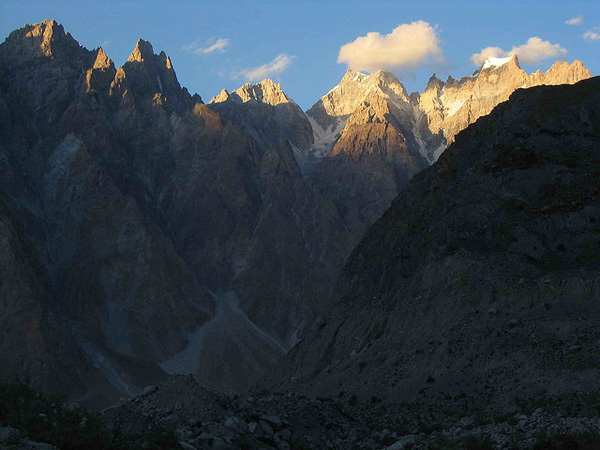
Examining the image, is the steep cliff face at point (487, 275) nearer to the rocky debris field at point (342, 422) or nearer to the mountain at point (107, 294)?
the rocky debris field at point (342, 422)

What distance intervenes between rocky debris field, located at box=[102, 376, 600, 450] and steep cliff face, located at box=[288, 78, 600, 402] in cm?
384

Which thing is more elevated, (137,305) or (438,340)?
(137,305)

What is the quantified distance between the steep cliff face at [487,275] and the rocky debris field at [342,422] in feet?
12.6

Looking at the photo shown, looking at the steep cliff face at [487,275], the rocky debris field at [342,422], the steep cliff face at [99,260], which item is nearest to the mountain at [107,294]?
the steep cliff face at [99,260]

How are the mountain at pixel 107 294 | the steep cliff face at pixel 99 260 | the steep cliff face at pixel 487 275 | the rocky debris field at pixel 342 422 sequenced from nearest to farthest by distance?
the rocky debris field at pixel 342 422
the steep cliff face at pixel 487 275
the mountain at pixel 107 294
the steep cliff face at pixel 99 260

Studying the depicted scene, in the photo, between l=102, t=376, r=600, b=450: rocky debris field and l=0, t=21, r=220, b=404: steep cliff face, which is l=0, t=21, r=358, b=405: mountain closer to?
l=0, t=21, r=220, b=404: steep cliff face

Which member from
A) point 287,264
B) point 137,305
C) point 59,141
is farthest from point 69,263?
point 287,264

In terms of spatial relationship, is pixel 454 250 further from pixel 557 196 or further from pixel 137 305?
pixel 137 305

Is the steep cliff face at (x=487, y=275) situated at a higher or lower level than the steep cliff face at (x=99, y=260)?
lower

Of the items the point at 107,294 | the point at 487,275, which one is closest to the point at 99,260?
the point at 107,294

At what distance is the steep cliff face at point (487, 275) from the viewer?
39.7m

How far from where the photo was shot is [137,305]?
172 meters

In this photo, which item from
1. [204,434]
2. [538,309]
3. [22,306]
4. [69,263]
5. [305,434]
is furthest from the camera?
[69,263]

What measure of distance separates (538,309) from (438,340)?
216 inches
